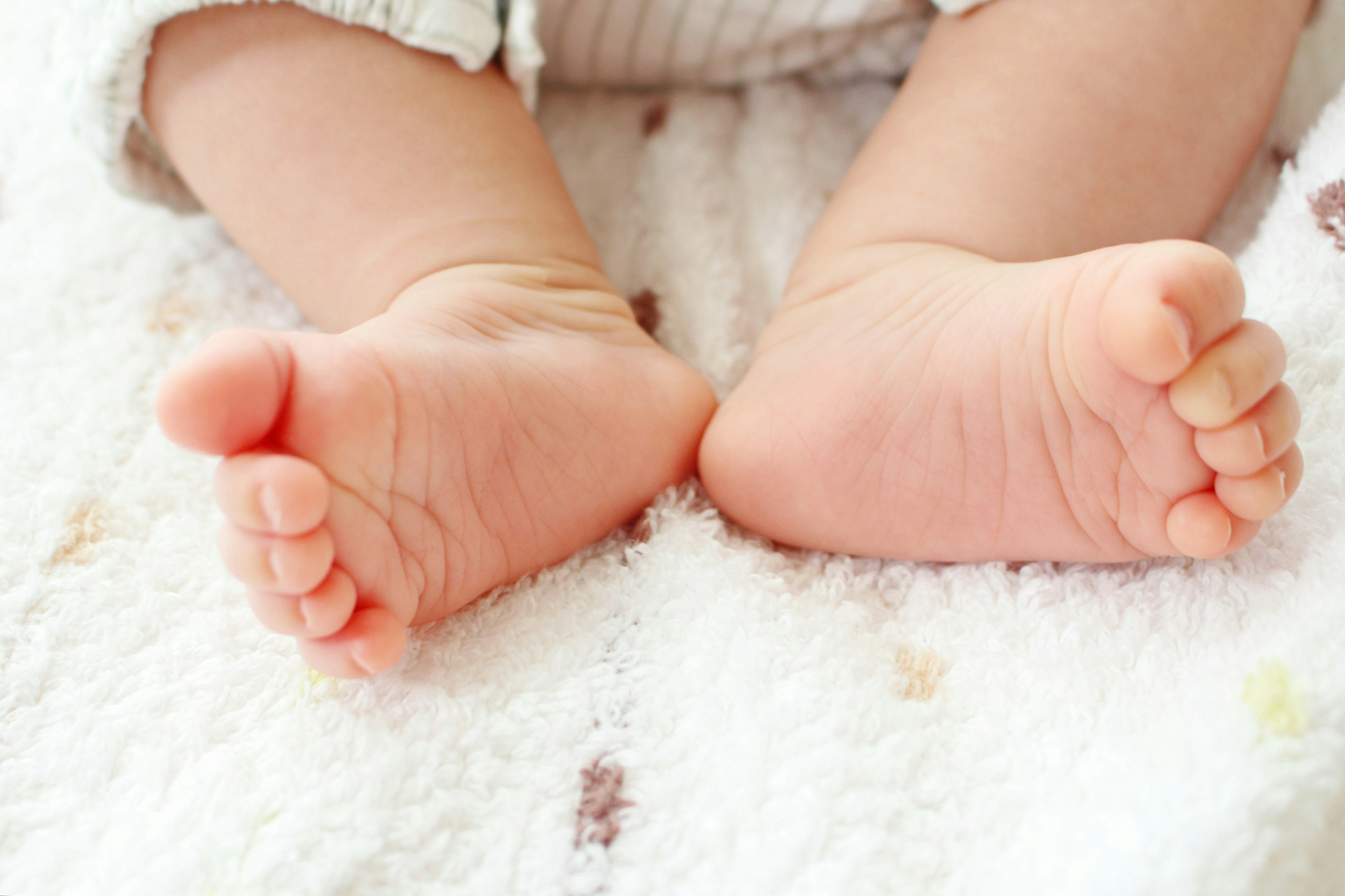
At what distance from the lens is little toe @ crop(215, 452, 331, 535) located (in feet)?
1.37

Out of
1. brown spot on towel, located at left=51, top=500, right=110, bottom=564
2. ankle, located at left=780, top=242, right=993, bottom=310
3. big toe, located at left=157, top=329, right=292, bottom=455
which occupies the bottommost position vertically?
brown spot on towel, located at left=51, top=500, right=110, bottom=564

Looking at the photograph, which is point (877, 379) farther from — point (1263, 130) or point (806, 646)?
point (1263, 130)

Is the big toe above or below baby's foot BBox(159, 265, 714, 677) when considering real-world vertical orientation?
above

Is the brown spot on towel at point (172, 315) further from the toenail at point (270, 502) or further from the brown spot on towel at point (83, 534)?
the toenail at point (270, 502)

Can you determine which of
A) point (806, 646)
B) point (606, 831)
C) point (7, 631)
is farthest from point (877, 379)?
point (7, 631)

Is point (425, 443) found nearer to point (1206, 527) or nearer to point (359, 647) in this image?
point (359, 647)

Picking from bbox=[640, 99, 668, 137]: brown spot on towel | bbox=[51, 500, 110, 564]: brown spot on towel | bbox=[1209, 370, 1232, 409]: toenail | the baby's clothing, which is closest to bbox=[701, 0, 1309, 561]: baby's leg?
bbox=[1209, 370, 1232, 409]: toenail

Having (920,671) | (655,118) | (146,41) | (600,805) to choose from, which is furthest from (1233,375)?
(146,41)

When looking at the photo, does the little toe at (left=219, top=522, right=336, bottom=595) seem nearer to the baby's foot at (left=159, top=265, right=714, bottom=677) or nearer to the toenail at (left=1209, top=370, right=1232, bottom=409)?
the baby's foot at (left=159, top=265, right=714, bottom=677)

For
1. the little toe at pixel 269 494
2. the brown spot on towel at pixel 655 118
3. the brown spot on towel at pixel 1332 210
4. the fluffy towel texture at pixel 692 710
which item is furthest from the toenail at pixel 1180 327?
the brown spot on towel at pixel 655 118

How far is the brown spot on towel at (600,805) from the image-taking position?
456 mm

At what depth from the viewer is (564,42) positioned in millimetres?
777

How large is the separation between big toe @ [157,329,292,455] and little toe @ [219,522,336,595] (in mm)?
40

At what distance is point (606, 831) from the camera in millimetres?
457
